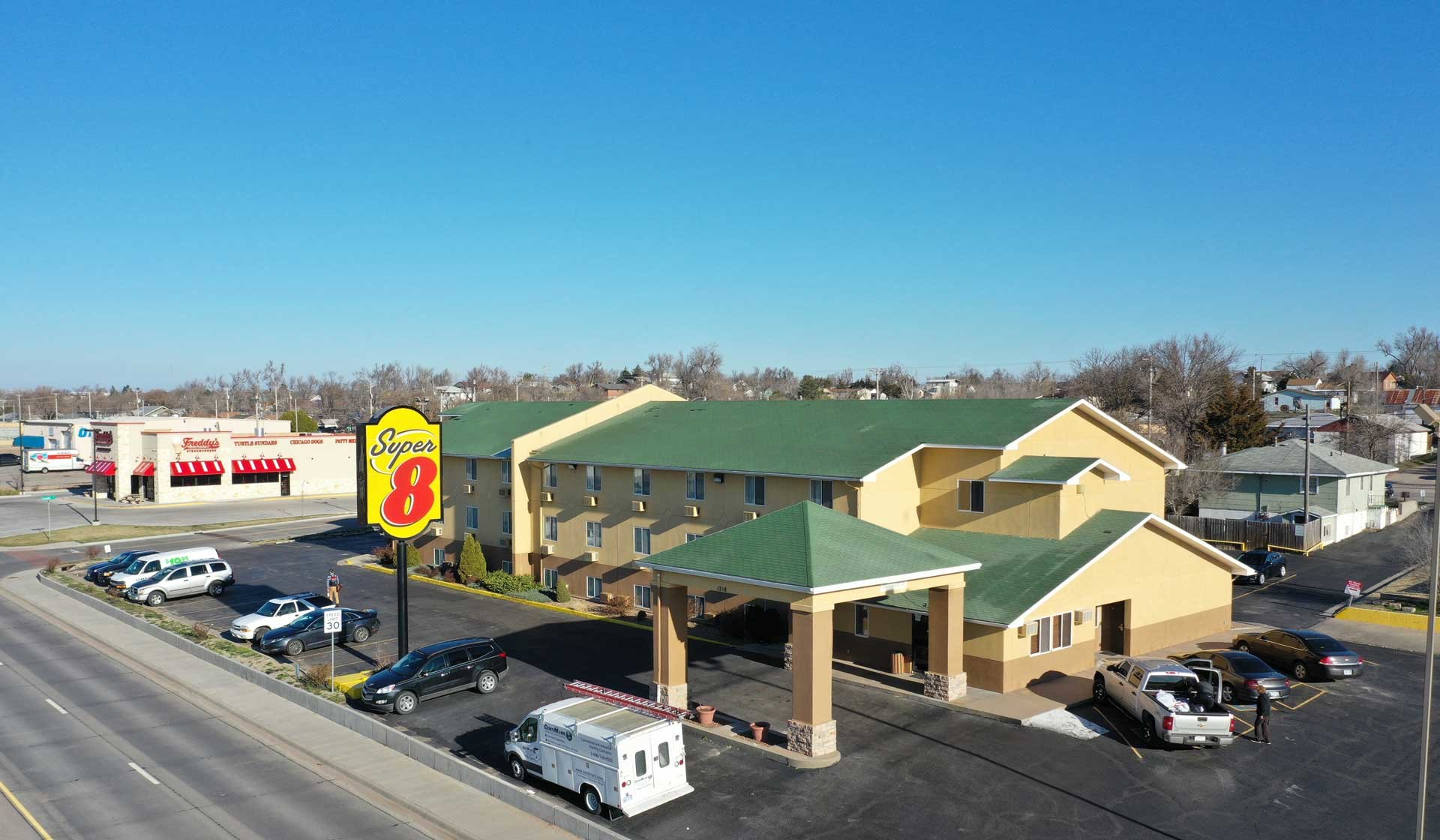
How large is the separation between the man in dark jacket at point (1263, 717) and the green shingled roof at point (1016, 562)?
5.95 m

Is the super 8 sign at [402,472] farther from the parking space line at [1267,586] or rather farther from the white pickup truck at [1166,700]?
the parking space line at [1267,586]

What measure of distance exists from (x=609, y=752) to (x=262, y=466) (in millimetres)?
80822

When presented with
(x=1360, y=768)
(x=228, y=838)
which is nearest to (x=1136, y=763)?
(x=1360, y=768)

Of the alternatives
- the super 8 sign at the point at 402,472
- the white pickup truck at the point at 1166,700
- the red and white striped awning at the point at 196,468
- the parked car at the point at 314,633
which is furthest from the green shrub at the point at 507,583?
the red and white striped awning at the point at 196,468

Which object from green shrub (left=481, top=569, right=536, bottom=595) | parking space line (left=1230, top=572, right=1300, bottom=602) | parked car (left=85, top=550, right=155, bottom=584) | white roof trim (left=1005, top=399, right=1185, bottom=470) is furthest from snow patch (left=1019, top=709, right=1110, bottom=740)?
parked car (left=85, top=550, right=155, bottom=584)

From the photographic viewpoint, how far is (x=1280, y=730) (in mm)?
24359

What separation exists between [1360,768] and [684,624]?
16929mm

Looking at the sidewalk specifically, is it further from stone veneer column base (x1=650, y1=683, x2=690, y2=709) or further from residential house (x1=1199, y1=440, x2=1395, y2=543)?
residential house (x1=1199, y1=440, x2=1395, y2=543)

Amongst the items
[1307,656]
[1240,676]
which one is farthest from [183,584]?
[1307,656]

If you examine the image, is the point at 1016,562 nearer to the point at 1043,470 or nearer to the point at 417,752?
the point at 1043,470

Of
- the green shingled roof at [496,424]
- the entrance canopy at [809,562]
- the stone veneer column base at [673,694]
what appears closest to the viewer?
the entrance canopy at [809,562]

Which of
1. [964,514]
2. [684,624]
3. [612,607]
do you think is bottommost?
[612,607]

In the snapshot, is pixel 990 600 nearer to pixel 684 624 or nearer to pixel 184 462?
pixel 684 624

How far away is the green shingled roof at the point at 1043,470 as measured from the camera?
30.8 m
